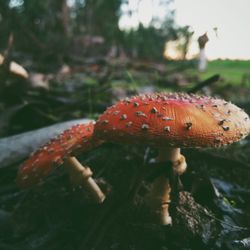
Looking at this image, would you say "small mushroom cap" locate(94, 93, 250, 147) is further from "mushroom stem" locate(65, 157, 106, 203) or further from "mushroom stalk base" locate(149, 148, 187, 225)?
"mushroom stem" locate(65, 157, 106, 203)

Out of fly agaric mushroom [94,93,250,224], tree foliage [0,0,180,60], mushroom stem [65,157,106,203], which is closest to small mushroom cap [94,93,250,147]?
fly agaric mushroom [94,93,250,224]

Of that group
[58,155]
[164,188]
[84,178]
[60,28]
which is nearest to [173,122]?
[164,188]

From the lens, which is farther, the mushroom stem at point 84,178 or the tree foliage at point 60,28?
the tree foliage at point 60,28

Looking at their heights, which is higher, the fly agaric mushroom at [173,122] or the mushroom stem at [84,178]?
the fly agaric mushroom at [173,122]

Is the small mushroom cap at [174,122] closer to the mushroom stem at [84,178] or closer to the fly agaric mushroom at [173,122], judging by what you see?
the fly agaric mushroom at [173,122]

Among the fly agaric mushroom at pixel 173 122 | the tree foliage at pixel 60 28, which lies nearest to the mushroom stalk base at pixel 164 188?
the fly agaric mushroom at pixel 173 122
